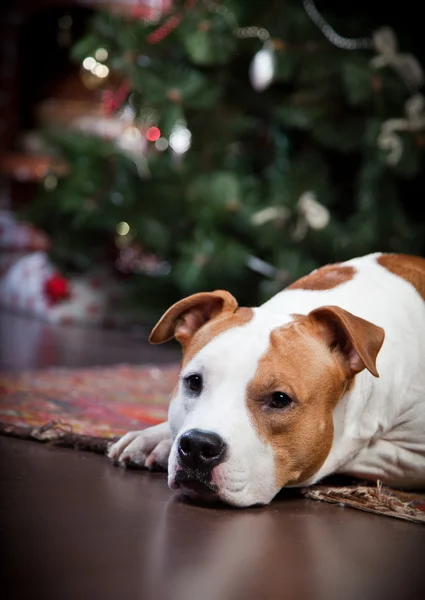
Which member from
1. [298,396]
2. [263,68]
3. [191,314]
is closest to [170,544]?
[298,396]

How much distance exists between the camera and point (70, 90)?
30.0ft

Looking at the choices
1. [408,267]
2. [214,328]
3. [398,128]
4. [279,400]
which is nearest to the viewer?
[279,400]

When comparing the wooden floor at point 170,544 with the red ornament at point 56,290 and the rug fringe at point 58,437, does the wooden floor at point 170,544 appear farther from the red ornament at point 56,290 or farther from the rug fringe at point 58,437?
the red ornament at point 56,290

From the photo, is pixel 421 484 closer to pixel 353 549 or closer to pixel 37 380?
pixel 353 549

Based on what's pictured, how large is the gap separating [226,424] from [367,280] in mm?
670

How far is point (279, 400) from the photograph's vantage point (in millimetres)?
1840

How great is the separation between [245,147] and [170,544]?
3.73 meters

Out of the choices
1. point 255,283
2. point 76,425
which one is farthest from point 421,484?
point 255,283

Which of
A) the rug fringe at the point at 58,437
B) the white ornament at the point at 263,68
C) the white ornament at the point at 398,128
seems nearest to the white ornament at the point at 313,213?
the white ornament at the point at 398,128

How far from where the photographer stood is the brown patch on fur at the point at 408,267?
2307 mm

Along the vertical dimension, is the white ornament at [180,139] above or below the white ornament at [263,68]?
below

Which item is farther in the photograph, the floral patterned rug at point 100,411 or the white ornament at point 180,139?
the white ornament at point 180,139

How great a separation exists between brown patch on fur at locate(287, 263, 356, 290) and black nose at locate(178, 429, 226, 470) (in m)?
0.62

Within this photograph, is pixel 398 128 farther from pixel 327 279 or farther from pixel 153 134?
pixel 327 279
